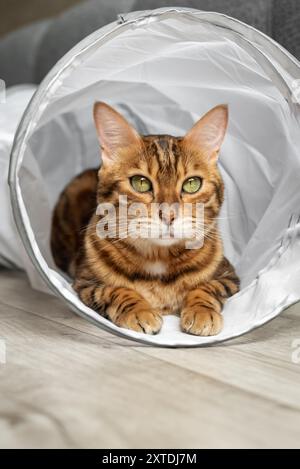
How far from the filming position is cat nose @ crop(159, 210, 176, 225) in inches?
44.2

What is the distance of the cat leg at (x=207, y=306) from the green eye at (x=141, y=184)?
26 centimetres

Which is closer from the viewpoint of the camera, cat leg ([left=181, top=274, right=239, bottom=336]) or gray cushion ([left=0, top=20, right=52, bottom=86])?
cat leg ([left=181, top=274, right=239, bottom=336])

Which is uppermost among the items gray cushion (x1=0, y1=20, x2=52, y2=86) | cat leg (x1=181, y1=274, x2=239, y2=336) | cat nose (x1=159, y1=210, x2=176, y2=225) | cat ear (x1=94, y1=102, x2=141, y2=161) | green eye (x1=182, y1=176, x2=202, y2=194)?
cat ear (x1=94, y1=102, x2=141, y2=161)

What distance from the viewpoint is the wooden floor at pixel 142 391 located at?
2.36 feet

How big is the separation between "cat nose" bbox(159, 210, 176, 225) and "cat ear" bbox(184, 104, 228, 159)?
26 cm

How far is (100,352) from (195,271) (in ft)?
1.11

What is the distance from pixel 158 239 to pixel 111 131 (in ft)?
0.94


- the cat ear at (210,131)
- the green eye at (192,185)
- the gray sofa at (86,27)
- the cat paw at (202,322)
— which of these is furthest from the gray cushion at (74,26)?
the cat paw at (202,322)

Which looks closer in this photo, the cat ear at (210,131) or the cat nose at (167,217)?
the cat nose at (167,217)

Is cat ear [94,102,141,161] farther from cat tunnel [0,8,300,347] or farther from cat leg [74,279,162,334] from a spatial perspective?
cat leg [74,279,162,334]

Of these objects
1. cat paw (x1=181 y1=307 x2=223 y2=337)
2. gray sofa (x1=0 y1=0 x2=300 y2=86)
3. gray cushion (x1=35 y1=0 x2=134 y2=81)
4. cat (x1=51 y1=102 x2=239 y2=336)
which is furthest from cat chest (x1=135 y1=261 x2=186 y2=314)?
gray cushion (x1=35 y1=0 x2=134 y2=81)

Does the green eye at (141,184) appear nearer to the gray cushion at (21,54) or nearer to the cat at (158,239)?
the cat at (158,239)

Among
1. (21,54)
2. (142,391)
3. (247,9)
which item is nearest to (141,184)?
(142,391)
